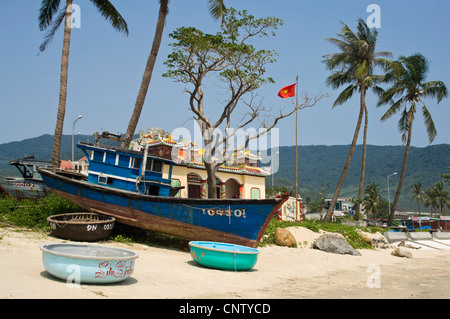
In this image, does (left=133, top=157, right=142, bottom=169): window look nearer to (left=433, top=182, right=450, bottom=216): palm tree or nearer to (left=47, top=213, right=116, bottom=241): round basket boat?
(left=47, top=213, right=116, bottom=241): round basket boat

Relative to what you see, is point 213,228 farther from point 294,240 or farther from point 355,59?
point 355,59

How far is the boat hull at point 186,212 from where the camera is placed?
1416cm

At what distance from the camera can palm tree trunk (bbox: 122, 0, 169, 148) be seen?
64.4 feet

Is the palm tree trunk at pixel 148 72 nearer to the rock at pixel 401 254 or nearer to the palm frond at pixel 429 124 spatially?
the rock at pixel 401 254

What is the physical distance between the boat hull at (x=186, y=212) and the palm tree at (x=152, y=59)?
453cm

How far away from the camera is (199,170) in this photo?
29406 mm

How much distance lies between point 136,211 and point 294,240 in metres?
7.70

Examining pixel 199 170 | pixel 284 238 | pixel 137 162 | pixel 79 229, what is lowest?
pixel 284 238

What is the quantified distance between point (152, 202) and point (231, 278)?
204 inches

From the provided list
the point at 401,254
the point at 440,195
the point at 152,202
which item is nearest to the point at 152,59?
the point at 152,202

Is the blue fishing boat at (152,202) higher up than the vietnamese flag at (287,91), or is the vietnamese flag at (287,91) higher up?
the vietnamese flag at (287,91)

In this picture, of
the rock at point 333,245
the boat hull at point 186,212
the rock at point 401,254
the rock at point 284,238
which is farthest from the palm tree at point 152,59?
the rock at point 401,254

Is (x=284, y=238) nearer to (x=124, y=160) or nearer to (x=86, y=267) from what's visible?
(x=124, y=160)

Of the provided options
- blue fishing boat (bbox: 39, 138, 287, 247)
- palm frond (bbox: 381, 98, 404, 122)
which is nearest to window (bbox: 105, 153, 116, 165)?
blue fishing boat (bbox: 39, 138, 287, 247)
